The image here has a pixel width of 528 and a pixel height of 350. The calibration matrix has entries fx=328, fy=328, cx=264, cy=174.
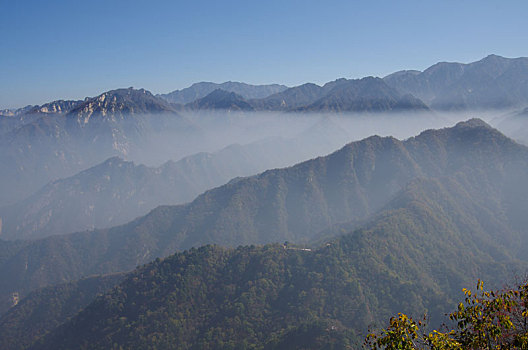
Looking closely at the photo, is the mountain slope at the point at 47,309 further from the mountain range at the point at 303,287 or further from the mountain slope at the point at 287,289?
the mountain slope at the point at 287,289

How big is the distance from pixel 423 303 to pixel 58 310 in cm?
15337

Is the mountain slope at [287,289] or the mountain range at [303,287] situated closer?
the mountain range at [303,287]

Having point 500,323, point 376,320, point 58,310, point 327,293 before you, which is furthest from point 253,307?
point 58,310

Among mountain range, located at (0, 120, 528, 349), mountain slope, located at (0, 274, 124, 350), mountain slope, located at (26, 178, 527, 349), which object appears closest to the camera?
mountain range, located at (0, 120, 528, 349)

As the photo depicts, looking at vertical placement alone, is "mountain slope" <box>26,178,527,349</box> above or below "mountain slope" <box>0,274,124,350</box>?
above

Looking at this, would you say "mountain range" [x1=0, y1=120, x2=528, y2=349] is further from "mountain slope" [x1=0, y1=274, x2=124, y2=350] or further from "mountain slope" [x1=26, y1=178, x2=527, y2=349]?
"mountain slope" [x1=0, y1=274, x2=124, y2=350]

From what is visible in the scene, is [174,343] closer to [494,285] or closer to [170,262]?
[170,262]

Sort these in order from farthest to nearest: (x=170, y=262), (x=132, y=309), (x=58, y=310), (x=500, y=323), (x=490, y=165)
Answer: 1. (x=490, y=165)
2. (x=58, y=310)
3. (x=170, y=262)
4. (x=132, y=309)
5. (x=500, y=323)

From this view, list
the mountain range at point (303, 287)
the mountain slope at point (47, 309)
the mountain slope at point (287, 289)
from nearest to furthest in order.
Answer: the mountain range at point (303, 287) → the mountain slope at point (287, 289) → the mountain slope at point (47, 309)

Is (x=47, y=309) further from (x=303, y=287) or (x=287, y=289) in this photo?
(x=303, y=287)

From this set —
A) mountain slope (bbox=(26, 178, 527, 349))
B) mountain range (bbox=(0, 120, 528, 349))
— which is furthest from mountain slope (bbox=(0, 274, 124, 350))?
mountain slope (bbox=(26, 178, 527, 349))

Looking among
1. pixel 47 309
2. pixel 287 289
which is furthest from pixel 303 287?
pixel 47 309

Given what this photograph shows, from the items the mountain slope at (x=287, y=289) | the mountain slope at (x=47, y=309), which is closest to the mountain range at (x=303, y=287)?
the mountain slope at (x=287, y=289)

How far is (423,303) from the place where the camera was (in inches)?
3708
